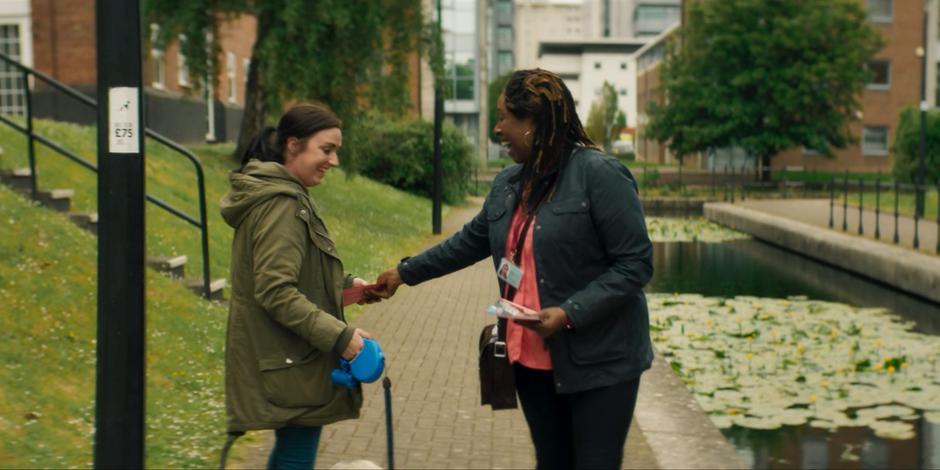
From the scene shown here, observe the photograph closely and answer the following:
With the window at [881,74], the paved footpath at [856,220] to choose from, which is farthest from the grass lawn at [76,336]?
the window at [881,74]

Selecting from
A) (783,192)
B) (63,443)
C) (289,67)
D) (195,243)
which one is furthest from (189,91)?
(783,192)

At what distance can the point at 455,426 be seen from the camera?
6668 mm

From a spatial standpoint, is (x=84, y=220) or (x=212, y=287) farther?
(x=84, y=220)

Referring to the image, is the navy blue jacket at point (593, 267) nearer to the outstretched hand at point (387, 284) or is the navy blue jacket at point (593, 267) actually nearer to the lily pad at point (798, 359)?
the outstretched hand at point (387, 284)

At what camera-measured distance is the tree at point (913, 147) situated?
111 ft

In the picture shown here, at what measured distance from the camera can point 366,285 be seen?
4195 millimetres

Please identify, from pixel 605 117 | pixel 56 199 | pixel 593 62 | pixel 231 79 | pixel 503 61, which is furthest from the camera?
pixel 593 62

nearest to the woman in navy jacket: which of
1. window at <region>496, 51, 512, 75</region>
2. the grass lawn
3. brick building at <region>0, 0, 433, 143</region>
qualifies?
the grass lawn

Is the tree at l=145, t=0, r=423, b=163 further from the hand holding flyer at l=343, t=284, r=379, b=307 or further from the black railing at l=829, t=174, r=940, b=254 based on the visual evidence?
the hand holding flyer at l=343, t=284, r=379, b=307

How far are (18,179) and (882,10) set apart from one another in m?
51.6

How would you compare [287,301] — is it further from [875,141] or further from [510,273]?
[875,141]

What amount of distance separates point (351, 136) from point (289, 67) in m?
1.91

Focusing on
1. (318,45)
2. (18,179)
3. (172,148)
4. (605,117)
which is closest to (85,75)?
(318,45)

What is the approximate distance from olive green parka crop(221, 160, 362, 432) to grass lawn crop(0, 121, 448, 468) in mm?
2111
